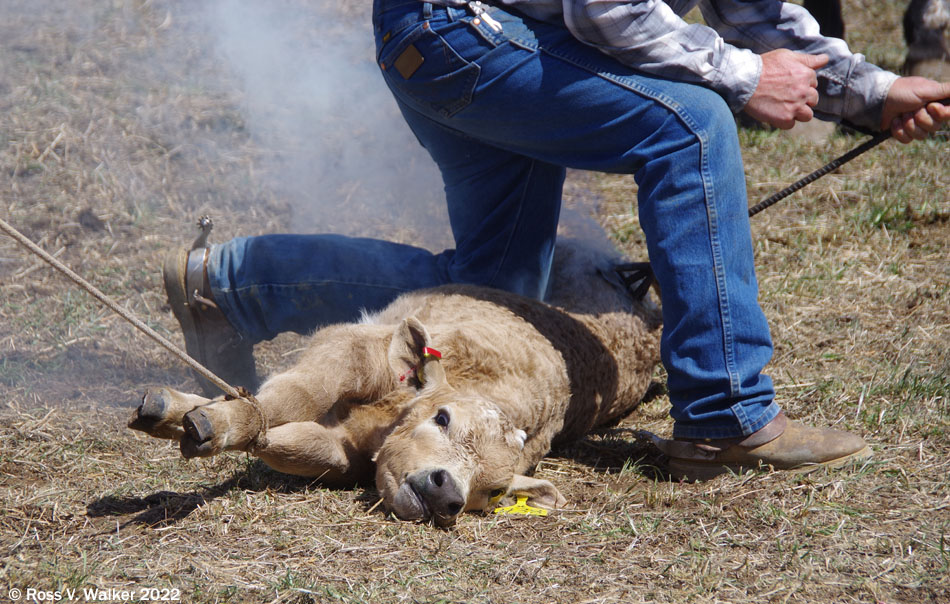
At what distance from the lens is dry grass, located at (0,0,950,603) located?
9.04ft

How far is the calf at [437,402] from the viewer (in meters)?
3.15

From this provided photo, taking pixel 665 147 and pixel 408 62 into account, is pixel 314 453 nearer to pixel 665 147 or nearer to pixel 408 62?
pixel 408 62

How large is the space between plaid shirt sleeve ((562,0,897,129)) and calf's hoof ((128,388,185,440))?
2.01 m

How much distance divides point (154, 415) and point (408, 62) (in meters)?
1.68

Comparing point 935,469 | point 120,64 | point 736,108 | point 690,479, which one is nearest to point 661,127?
point 736,108

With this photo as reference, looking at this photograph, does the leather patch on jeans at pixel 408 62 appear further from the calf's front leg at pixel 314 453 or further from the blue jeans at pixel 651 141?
the calf's front leg at pixel 314 453

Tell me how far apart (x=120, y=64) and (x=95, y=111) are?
109 centimetres

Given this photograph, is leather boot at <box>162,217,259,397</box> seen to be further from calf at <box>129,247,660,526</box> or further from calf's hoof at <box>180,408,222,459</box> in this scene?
calf's hoof at <box>180,408,222,459</box>

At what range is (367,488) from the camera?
3.66 metres

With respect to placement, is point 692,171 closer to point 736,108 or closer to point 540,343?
point 736,108

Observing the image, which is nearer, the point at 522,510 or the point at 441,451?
the point at 441,451

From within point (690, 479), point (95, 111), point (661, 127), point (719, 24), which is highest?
point (719, 24)

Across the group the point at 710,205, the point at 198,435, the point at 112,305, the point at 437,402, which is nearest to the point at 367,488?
the point at 437,402

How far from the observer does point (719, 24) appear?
4.14m
